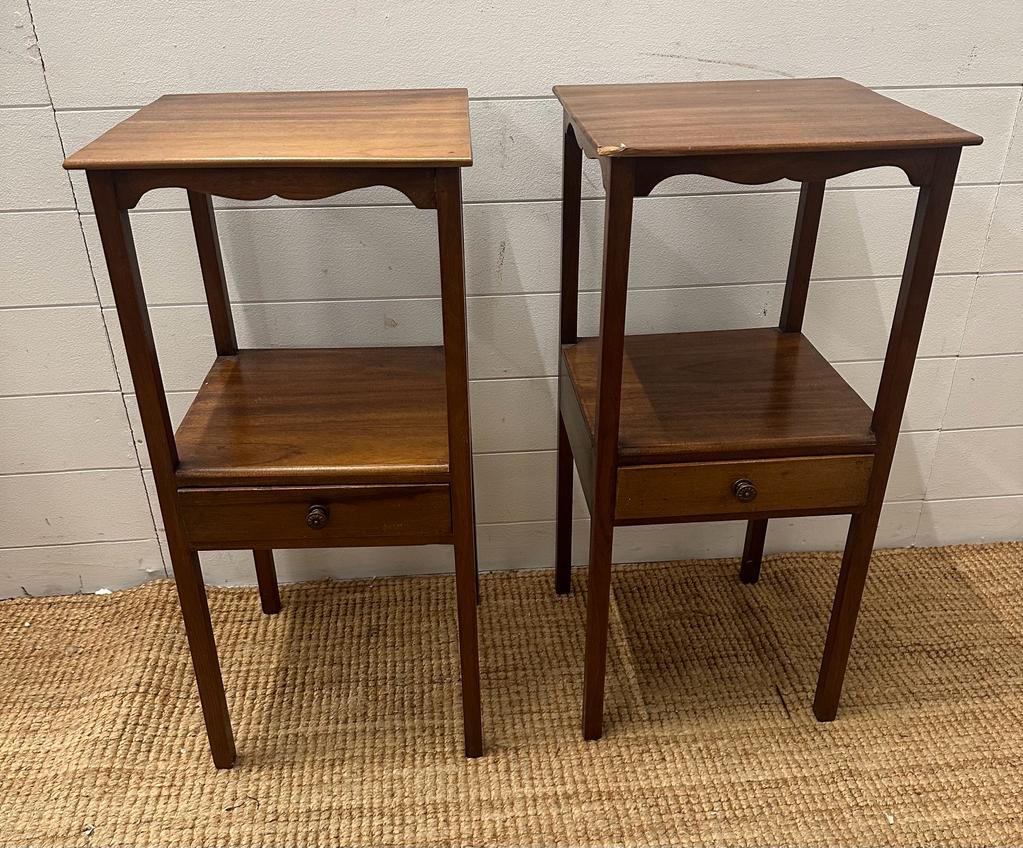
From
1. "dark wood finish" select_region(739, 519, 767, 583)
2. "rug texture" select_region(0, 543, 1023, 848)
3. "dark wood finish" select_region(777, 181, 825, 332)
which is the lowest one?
"rug texture" select_region(0, 543, 1023, 848)

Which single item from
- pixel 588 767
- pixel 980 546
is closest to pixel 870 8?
pixel 980 546

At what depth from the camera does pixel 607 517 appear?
1229 mm

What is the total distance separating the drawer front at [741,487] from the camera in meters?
1.21

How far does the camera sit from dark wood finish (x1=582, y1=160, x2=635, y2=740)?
1.04 metres

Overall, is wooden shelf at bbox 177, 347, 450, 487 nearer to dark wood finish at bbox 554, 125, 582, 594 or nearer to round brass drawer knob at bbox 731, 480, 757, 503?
dark wood finish at bbox 554, 125, 582, 594

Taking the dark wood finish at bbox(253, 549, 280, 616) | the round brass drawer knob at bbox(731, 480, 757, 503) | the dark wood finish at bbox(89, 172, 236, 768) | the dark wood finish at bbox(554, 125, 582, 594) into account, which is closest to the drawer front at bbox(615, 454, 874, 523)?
the round brass drawer knob at bbox(731, 480, 757, 503)

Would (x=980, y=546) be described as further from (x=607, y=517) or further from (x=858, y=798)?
(x=607, y=517)

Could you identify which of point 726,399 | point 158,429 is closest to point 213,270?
point 158,429

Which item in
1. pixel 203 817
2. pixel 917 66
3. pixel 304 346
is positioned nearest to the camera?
pixel 203 817

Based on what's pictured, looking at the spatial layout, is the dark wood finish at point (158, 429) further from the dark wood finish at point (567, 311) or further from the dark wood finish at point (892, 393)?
the dark wood finish at point (892, 393)

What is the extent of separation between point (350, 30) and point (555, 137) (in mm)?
341

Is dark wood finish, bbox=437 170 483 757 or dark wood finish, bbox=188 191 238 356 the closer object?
dark wood finish, bbox=437 170 483 757

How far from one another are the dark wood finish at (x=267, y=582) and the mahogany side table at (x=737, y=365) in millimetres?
593

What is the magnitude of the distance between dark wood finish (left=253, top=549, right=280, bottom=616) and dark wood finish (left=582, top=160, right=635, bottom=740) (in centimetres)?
62
